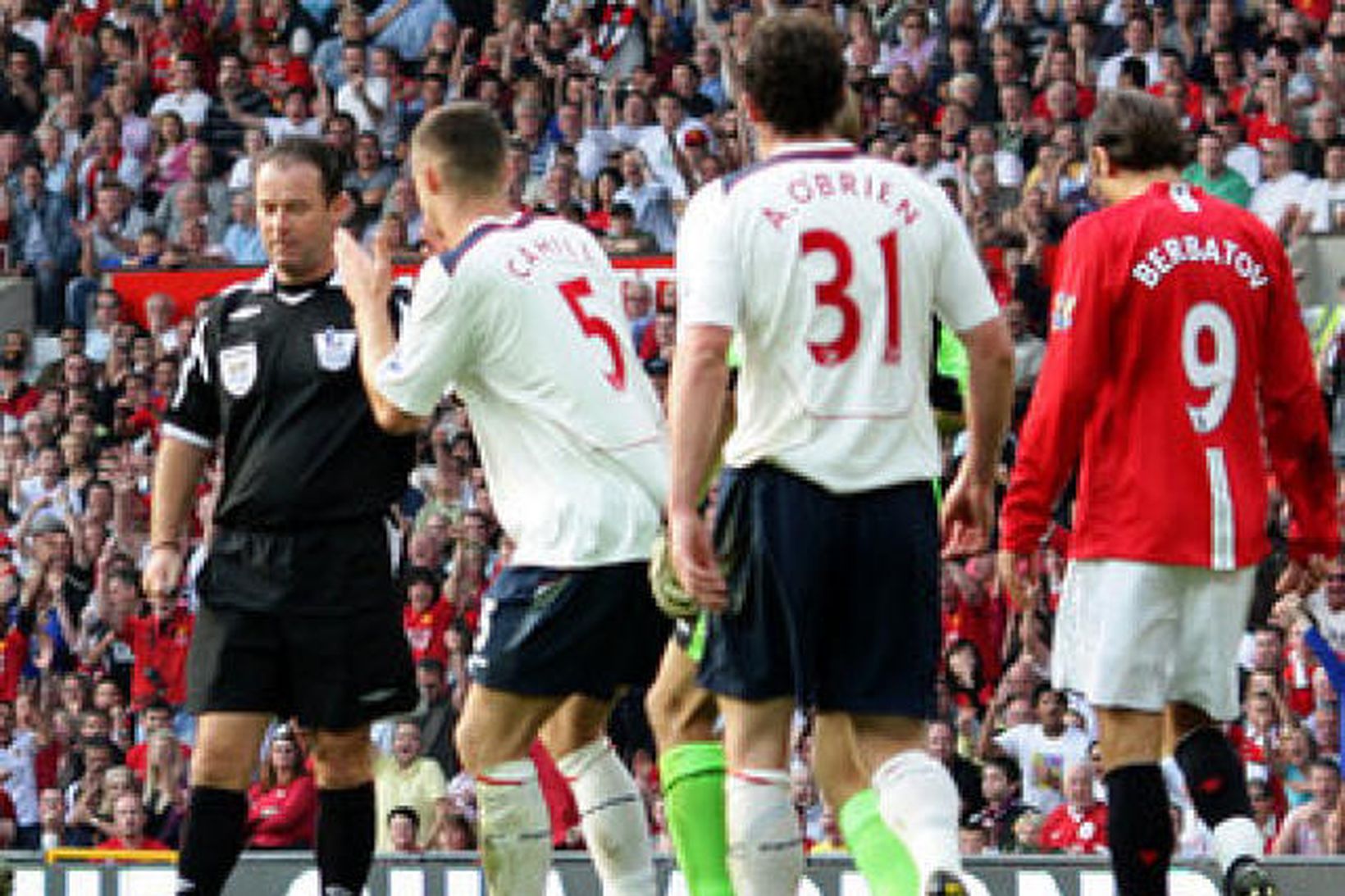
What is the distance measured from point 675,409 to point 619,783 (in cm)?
158

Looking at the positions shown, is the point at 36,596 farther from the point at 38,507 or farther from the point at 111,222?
the point at 111,222

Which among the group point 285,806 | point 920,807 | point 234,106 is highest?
point 234,106

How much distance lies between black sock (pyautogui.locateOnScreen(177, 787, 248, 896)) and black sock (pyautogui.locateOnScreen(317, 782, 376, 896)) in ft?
0.78

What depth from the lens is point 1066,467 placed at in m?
7.98

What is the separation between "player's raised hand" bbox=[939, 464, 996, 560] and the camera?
7.51 meters

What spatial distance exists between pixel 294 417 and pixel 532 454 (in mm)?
839

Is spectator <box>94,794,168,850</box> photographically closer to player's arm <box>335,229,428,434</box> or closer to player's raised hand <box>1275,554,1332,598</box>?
player's arm <box>335,229,428,434</box>

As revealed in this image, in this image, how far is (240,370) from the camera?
28.6ft

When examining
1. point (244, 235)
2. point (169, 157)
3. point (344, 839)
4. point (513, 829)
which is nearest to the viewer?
point (513, 829)

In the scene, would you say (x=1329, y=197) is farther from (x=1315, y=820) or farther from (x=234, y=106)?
(x=234, y=106)

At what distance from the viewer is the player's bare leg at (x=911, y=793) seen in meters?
7.12

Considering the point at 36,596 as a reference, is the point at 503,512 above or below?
above

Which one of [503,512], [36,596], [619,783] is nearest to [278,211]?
[503,512]

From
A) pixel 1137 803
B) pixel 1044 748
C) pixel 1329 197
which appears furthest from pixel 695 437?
pixel 1329 197
